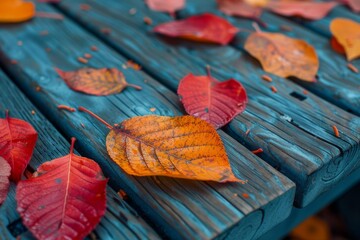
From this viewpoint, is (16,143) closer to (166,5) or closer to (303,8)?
(166,5)

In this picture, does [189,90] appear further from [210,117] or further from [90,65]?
[90,65]

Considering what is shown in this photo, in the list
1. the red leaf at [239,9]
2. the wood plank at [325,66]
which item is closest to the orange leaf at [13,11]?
the wood plank at [325,66]

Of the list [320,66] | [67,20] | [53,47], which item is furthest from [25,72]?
[320,66]

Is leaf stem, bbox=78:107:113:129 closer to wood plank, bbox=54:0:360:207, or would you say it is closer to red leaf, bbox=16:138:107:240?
red leaf, bbox=16:138:107:240

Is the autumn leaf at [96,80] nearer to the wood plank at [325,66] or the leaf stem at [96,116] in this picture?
the leaf stem at [96,116]

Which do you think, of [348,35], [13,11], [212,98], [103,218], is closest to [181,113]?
[212,98]

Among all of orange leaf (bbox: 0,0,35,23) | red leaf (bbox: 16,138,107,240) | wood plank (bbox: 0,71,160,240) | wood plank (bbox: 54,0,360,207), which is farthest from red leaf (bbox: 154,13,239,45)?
red leaf (bbox: 16,138,107,240)
